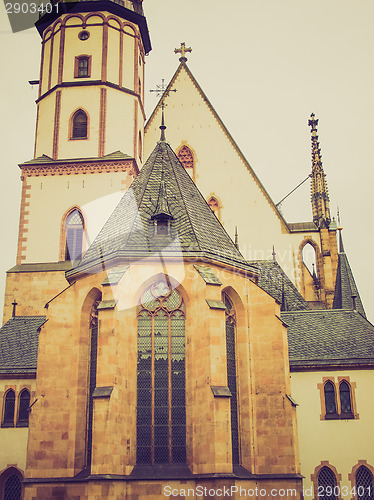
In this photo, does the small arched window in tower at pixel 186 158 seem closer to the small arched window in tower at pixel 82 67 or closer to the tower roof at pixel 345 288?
the small arched window in tower at pixel 82 67

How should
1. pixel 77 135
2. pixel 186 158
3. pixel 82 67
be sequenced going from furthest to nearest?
pixel 186 158 < pixel 82 67 < pixel 77 135


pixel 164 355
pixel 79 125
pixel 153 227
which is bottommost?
pixel 164 355

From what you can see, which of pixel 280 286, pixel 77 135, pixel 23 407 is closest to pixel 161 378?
pixel 23 407

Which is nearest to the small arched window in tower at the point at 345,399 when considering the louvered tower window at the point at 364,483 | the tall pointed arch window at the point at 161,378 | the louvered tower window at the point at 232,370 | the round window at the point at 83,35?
the louvered tower window at the point at 364,483

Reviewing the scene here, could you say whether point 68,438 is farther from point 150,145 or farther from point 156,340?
point 150,145

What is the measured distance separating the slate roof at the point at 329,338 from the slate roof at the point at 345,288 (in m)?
3.82

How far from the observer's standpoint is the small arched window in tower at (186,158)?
35562mm

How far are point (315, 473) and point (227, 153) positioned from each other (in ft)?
59.7

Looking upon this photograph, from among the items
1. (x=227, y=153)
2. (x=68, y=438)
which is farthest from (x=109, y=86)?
(x=68, y=438)

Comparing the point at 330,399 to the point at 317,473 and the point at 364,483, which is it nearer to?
the point at 317,473

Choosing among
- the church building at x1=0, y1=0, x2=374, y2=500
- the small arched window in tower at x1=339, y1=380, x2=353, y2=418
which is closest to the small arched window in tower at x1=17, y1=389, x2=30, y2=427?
the church building at x1=0, y1=0, x2=374, y2=500

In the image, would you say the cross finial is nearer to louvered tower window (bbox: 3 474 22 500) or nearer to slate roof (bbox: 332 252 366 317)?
slate roof (bbox: 332 252 366 317)

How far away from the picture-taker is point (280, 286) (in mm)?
30875

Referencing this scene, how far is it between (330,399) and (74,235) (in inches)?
592
